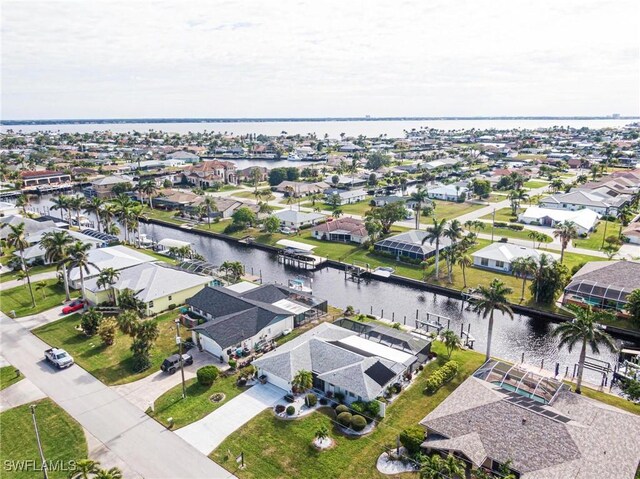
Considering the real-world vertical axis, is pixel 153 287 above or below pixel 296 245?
above

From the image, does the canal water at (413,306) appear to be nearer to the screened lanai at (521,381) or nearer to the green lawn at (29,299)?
the screened lanai at (521,381)

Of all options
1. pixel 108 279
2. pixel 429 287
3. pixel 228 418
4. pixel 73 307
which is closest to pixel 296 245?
pixel 429 287

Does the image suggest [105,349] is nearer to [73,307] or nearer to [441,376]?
[73,307]

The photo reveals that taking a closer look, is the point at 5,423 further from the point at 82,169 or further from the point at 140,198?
the point at 82,169

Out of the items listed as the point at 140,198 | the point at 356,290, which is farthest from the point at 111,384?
the point at 140,198

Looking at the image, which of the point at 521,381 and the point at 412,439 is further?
the point at 521,381

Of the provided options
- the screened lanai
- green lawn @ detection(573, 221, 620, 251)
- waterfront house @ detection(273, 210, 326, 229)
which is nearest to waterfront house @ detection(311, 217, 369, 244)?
waterfront house @ detection(273, 210, 326, 229)

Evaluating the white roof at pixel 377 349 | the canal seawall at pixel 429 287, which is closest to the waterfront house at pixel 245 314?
the white roof at pixel 377 349

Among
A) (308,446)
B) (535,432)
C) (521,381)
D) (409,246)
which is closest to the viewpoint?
(535,432)
